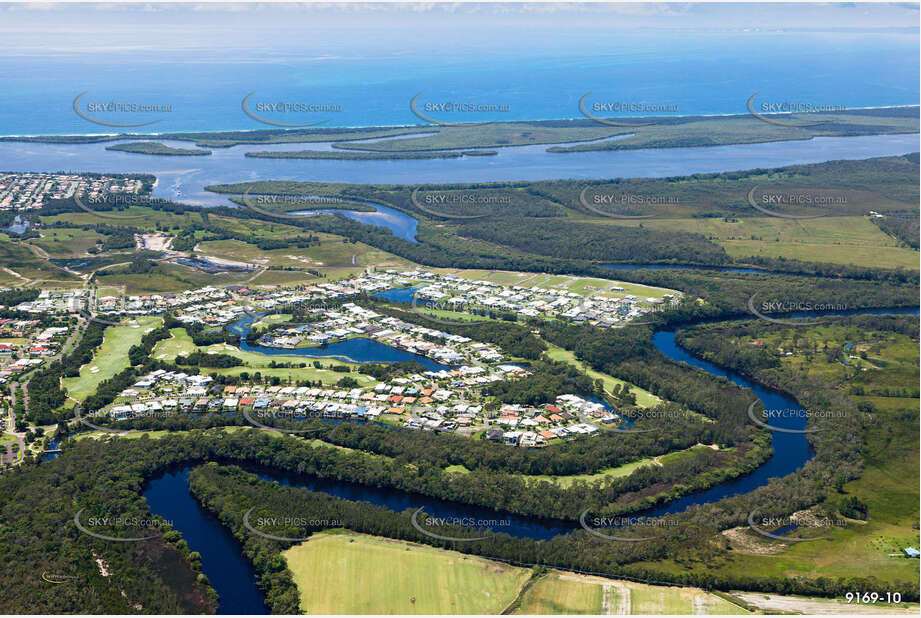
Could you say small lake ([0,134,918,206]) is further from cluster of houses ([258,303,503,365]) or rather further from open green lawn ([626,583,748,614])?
open green lawn ([626,583,748,614])

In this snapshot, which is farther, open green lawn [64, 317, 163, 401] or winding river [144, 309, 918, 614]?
open green lawn [64, 317, 163, 401]

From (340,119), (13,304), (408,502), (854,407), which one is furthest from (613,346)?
(340,119)

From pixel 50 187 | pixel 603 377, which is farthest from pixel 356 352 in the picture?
pixel 50 187

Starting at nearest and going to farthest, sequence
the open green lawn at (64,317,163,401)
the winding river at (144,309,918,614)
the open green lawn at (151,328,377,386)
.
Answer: the winding river at (144,309,918,614)
the open green lawn at (64,317,163,401)
the open green lawn at (151,328,377,386)

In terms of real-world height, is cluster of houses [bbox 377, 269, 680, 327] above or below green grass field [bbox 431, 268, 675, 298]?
below

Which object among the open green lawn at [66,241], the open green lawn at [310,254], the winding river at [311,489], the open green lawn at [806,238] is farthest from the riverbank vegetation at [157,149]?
the winding river at [311,489]

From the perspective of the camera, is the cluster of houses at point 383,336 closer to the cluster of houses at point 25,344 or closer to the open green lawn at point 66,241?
the cluster of houses at point 25,344

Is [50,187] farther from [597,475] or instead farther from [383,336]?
[597,475]

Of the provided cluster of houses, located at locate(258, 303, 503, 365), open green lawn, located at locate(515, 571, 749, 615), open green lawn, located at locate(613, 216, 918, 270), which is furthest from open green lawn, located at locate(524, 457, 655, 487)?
open green lawn, located at locate(613, 216, 918, 270)
